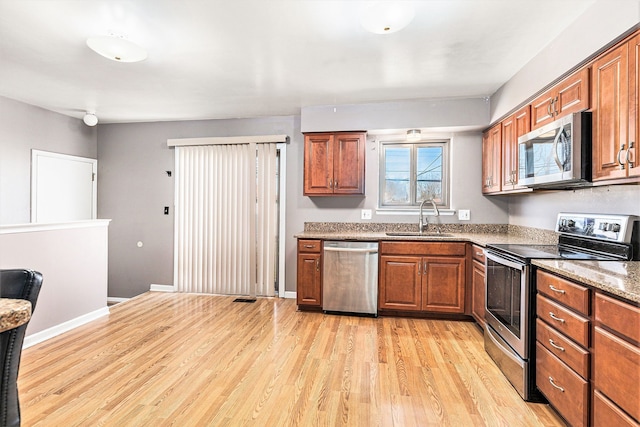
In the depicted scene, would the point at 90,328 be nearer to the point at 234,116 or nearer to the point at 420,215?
the point at 234,116

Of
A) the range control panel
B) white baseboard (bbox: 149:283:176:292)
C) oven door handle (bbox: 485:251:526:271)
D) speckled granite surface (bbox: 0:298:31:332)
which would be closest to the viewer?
speckled granite surface (bbox: 0:298:31:332)

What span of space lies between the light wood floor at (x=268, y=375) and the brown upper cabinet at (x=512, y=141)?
150 cm

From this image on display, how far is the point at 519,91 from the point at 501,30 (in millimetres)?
803

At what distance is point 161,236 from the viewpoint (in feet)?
15.5

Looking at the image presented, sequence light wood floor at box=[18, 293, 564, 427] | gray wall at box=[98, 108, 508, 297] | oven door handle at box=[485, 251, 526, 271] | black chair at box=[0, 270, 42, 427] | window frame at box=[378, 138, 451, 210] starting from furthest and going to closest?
gray wall at box=[98, 108, 508, 297], window frame at box=[378, 138, 451, 210], oven door handle at box=[485, 251, 526, 271], light wood floor at box=[18, 293, 564, 427], black chair at box=[0, 270, 42, 427]

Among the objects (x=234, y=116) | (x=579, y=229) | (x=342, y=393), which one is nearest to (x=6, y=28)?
(x=234, y=116)

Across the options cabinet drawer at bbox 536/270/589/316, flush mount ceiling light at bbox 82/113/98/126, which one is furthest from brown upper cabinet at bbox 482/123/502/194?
flush mount ceiling light at bbox 82/113/98/126

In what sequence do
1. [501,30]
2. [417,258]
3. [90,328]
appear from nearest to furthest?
[501,30]
[90,328]
[417,258]

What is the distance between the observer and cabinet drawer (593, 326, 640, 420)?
1257 millimetres

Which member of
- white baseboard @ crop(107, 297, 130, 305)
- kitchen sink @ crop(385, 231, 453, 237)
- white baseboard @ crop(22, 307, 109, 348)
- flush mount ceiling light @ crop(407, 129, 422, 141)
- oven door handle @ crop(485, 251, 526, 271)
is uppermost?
flush mount ceiling light @ crop(407, 129, 422, 141)

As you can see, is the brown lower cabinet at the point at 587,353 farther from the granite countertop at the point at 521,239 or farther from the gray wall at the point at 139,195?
the gray wall at the point at 139,195

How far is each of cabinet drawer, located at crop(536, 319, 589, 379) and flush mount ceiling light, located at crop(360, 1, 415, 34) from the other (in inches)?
79.0

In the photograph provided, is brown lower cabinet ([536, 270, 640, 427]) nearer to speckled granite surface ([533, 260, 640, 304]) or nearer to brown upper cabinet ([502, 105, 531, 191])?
speckled granite surface ([533, 260, 640, 304])

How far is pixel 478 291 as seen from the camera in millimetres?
3135
